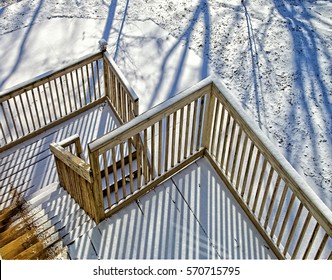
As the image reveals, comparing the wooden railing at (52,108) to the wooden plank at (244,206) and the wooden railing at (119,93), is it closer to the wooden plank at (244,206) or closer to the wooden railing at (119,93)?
the wooden railing at (119,93)

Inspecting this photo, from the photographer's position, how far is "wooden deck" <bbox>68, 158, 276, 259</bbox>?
385 centimetres

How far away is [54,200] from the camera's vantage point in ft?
14.9

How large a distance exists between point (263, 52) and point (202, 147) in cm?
225

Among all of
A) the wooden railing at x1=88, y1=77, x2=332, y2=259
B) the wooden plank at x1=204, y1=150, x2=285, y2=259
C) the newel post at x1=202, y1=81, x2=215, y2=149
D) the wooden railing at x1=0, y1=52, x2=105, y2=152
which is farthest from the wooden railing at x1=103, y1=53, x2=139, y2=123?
the wooden plank at x1=204, y1=150, x2=285, y2=259

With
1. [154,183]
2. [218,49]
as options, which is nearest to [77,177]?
[154,183]

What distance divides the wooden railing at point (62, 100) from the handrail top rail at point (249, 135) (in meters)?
0.93

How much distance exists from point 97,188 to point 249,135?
120cm

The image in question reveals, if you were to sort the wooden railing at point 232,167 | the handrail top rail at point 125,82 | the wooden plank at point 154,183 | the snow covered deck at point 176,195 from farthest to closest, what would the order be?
1. the handrail top rail at point 125,82
2. the wooden plank at point 154,183
3. the snow covered deck at point 176,195
4. the wooden railing at point 232,167

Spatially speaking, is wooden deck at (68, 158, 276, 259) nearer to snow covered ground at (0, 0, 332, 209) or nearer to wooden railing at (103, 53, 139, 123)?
wooden railing at (103, 53, 139, 123)

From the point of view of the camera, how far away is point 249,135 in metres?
3.55

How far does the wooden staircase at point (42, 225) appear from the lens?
391cm

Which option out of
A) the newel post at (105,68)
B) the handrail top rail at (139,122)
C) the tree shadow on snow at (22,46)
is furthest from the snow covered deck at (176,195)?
the tree shadow on snow at (22,46)
